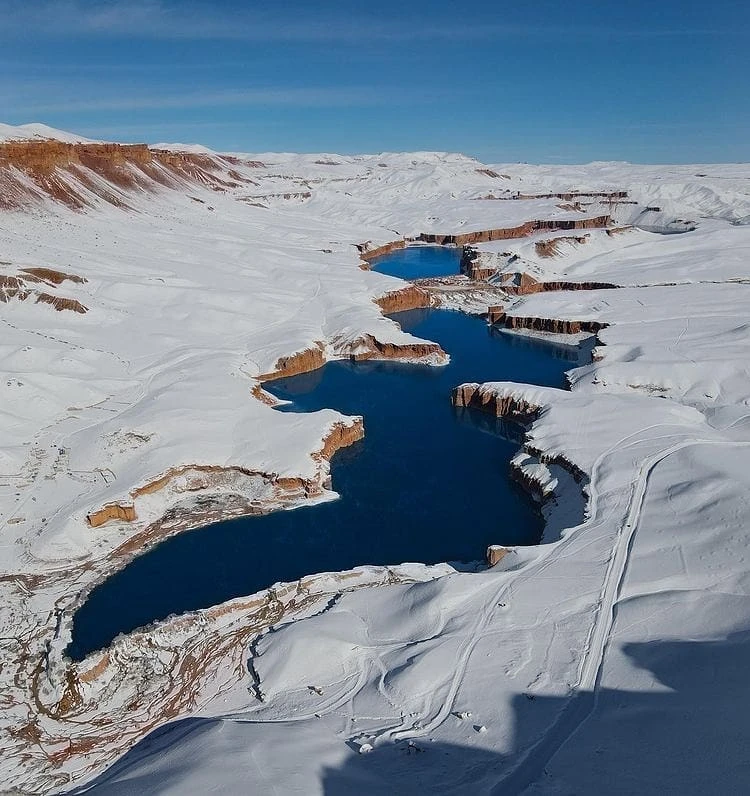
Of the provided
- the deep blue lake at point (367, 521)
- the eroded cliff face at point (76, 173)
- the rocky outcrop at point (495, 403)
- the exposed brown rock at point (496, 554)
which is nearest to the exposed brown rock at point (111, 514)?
the deep blue lake at point (367, 521)

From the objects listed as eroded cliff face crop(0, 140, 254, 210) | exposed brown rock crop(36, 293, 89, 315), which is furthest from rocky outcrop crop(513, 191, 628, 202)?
exposed brown rock crop(36, 293, 89, 315)

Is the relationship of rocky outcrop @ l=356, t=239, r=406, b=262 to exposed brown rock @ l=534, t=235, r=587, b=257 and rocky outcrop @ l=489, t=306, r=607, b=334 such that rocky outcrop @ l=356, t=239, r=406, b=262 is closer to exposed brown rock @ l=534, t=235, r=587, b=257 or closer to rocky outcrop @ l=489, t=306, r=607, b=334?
exposed brown rock @ l=534, t=235, r=587, b=257

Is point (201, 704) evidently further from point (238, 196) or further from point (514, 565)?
point (238, 196)

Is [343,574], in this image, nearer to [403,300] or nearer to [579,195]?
[403,300]

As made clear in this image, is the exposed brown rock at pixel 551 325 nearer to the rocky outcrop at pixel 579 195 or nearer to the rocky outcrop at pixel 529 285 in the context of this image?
the rocky outcrop at pixel 529 285

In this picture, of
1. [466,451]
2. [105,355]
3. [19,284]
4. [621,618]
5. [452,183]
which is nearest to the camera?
[621,618]

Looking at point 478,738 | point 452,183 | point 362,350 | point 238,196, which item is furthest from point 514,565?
point 452,183
